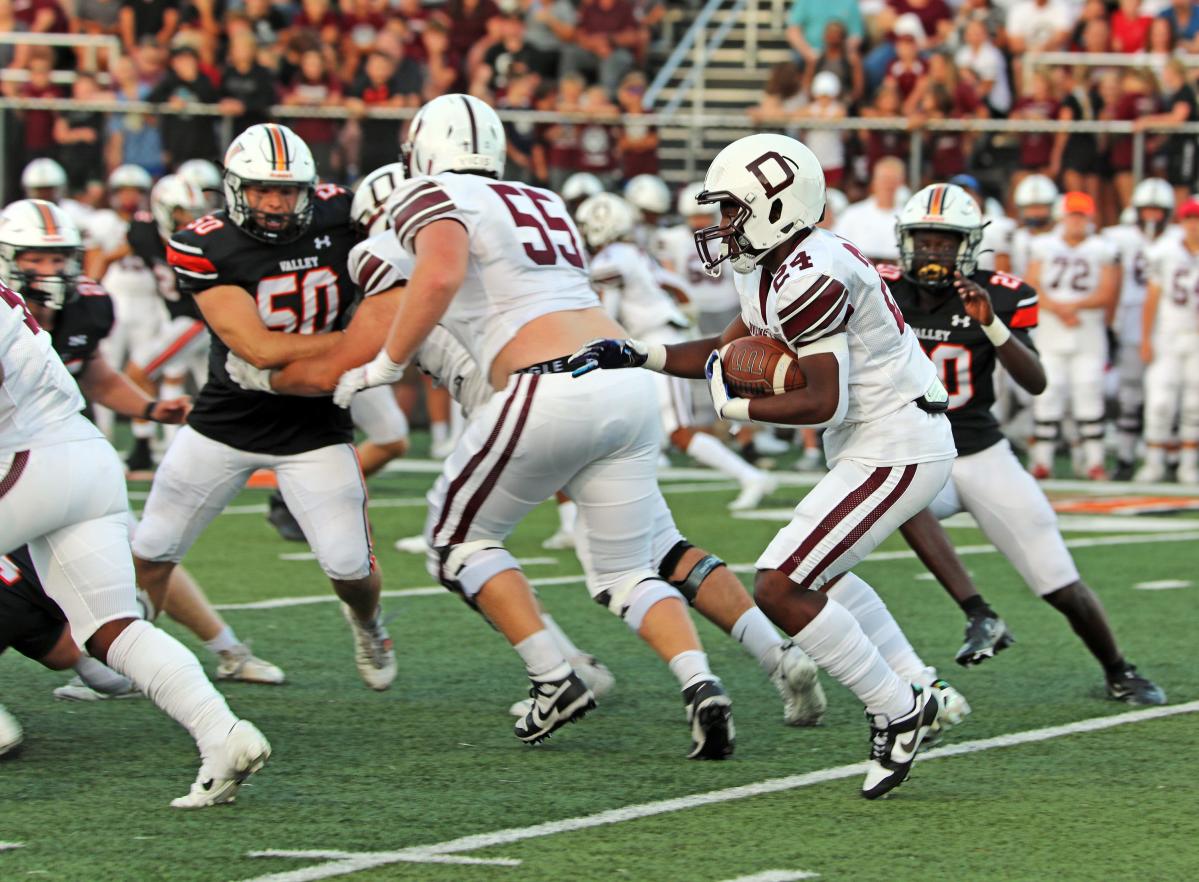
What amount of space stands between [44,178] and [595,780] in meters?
10.3

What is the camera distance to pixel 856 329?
4789 millimetres

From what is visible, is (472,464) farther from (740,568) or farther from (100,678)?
(740,568)

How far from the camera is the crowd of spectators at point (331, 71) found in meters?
14.9

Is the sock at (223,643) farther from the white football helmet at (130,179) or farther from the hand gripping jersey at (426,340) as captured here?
the white football helmet at (130,179)

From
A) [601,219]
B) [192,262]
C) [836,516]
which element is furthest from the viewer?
[601,219]

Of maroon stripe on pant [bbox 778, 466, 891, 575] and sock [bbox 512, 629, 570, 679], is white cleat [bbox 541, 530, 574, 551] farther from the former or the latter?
maroon stripe on pant [bbox 778, 466, 891, 575]

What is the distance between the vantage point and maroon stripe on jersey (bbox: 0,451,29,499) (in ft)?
15.1

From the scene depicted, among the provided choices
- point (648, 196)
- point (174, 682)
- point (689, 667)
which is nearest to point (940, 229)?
point (689, 667)

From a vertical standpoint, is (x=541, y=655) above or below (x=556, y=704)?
above

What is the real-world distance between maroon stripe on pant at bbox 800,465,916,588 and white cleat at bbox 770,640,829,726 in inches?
28.9

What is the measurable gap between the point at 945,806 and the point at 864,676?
14.7 inches

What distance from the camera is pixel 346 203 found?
6.04 meters

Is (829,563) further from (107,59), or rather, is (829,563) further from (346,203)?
(107,59)

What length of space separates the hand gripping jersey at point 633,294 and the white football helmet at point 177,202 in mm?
2294
